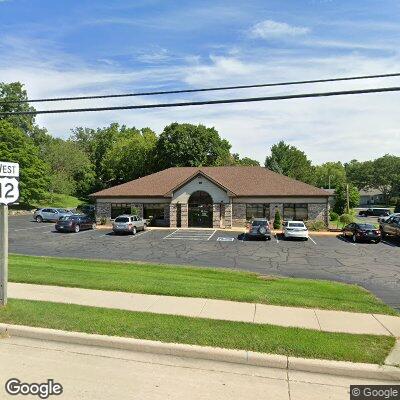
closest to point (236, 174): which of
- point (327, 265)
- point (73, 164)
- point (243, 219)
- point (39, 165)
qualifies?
point (243, 219)

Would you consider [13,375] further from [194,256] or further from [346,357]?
[194,256]

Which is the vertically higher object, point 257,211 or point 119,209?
point 119,209

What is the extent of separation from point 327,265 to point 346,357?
13.4 metres

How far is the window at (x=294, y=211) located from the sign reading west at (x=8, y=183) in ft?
106

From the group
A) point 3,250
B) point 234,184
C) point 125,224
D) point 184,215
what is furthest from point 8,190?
point 234,184

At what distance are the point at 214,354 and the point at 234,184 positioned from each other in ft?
116

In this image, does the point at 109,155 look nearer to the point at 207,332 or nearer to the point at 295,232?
the point at 295,232

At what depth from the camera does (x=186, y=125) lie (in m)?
62.9

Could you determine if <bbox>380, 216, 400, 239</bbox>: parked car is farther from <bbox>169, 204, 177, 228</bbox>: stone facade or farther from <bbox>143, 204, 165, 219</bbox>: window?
<bbox>143, 204, 165, 219</bbox>: window

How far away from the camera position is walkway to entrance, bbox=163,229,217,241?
30.9 m

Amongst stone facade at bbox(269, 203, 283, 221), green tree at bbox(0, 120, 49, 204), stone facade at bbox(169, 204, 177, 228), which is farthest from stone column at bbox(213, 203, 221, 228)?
green tree at bbox(0, 120, 49, 204)

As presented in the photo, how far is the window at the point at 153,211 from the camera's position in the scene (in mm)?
40594

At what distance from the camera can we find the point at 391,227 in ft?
103

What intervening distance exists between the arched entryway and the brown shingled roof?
1.85m
